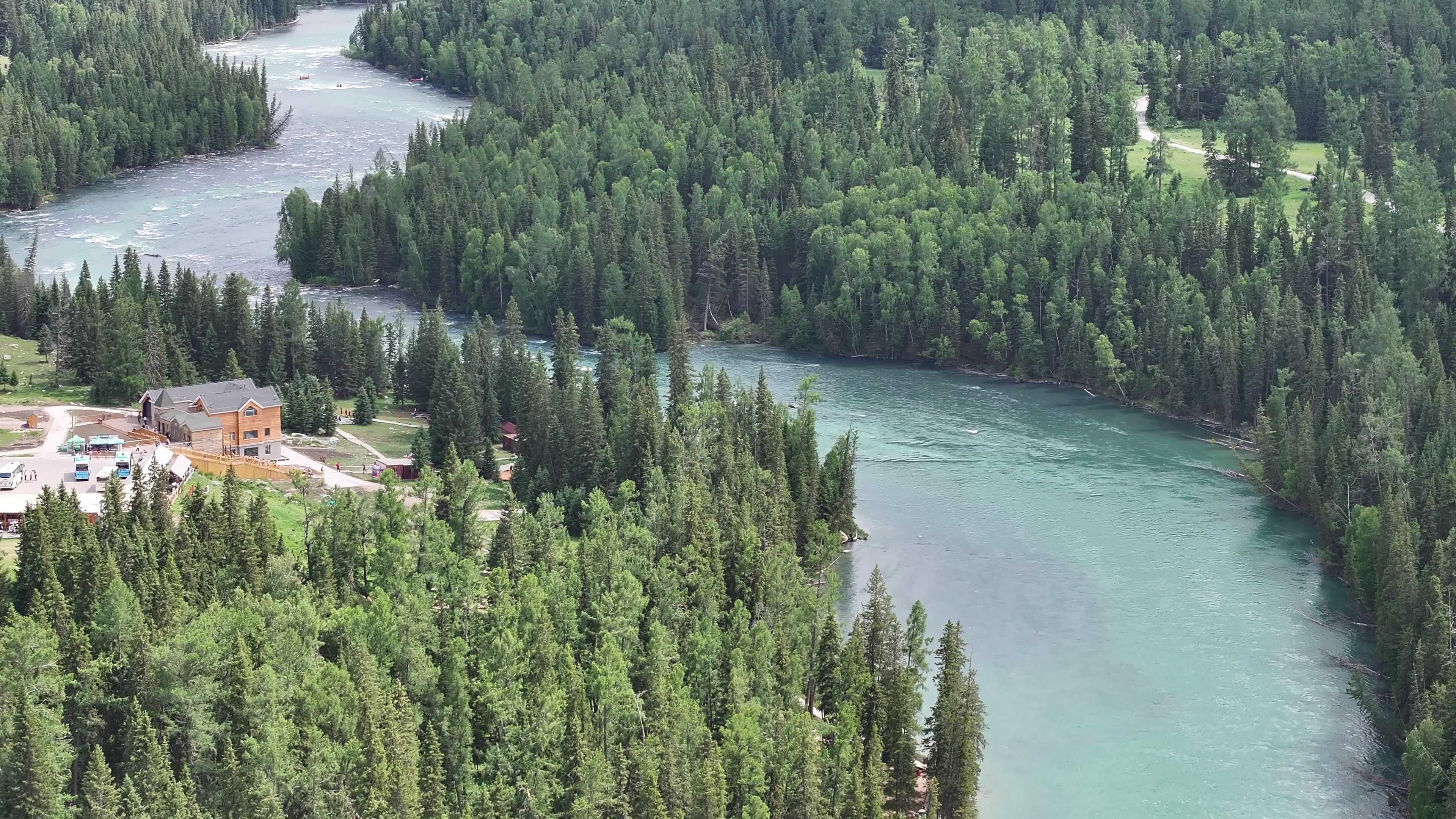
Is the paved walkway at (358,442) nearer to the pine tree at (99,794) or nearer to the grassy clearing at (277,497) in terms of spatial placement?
the grassy clearing at (277,497)

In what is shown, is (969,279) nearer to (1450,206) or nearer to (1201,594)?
(1450,206)

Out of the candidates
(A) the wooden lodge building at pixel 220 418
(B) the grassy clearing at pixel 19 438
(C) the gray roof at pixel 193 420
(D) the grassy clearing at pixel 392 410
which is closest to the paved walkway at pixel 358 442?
(D) the grassy clearing at pixel 392 410

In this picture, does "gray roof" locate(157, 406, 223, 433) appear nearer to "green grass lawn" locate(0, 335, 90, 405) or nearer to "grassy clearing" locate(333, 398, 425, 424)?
"green grass lawn" locate(0, 335, 90, 405)

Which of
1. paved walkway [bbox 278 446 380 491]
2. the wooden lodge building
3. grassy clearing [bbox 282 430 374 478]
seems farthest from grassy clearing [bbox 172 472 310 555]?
grassy clearing [bbox 282 430 374 478]

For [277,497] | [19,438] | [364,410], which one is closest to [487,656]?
[277,497]

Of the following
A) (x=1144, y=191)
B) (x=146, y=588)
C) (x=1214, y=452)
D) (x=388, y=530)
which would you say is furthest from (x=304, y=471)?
(x=1144, y=191)

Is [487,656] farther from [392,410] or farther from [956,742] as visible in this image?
[392,410]

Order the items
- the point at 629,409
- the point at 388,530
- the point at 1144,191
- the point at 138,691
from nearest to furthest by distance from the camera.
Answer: the point at 138,691 → the point at 388,530 → the point at 629,409 → the point at 1144,191
